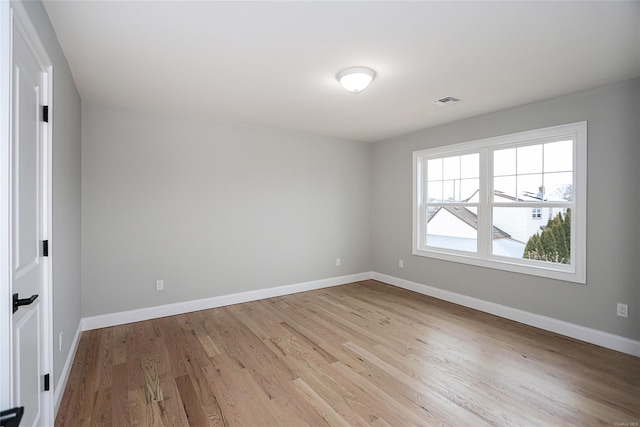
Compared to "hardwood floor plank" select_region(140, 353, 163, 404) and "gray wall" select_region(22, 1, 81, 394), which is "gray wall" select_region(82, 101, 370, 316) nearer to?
"gray wall" select_region(22, 1, 81, 394)

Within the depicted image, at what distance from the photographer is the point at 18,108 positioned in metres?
1.38

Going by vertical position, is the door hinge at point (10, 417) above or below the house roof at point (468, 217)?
below

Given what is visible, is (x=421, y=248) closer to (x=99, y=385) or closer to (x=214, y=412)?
(x=214, y=412)

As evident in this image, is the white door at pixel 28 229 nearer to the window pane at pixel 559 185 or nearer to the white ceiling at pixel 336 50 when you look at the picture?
the white ceiling at pixel 336 50

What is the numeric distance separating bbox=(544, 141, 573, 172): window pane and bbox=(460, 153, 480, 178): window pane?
0.79 metres

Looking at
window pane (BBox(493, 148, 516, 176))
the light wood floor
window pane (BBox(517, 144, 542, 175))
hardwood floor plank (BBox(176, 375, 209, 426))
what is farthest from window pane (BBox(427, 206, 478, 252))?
hardwood floor plank (BBox(176, 375, 209, 426))

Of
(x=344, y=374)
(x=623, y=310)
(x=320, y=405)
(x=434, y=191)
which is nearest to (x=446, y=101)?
(x=434, y=191)

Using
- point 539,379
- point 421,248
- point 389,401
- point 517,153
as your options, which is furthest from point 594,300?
point 389,401

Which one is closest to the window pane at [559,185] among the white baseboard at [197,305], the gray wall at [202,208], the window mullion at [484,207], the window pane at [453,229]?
the window mullion at [484,207]

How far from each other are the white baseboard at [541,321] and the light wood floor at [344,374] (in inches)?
4.7

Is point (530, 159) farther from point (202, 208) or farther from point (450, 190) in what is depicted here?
point (202, 208)

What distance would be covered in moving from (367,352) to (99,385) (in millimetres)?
2187

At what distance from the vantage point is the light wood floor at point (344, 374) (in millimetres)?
2018

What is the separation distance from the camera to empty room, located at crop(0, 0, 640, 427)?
1864 mm
